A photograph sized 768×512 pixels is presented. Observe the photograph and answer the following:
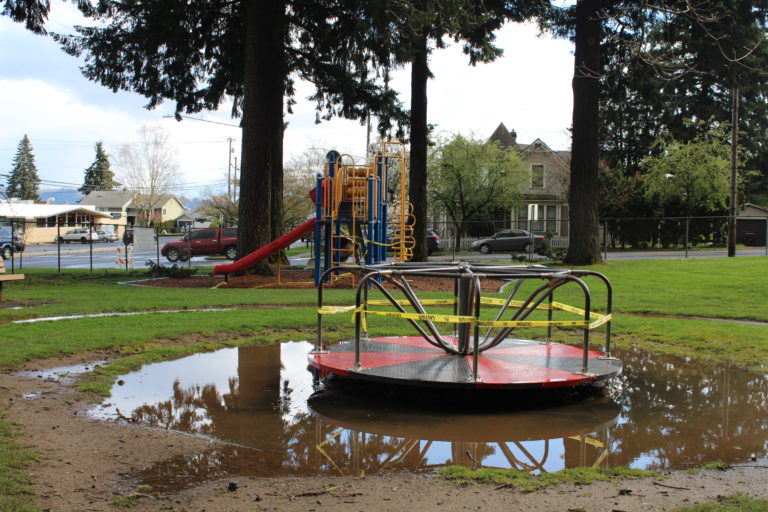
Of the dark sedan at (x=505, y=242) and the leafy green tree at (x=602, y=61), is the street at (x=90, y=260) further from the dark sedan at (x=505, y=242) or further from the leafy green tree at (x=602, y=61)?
the leafy green tree at (x=602, y=61)

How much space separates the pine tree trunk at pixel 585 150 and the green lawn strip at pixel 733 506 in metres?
20.6

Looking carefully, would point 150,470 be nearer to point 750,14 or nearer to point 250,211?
point 250,211

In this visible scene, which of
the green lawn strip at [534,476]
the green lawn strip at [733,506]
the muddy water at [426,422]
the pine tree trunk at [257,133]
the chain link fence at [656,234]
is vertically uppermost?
the pine tree trunk at [257,133]

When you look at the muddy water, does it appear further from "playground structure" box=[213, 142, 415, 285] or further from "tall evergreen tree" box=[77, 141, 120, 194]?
"tall evergreen tree" box=[77, 141, 120, 194]

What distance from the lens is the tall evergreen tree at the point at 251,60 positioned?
20312 mm

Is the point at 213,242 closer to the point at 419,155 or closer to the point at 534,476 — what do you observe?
the point at 419,155

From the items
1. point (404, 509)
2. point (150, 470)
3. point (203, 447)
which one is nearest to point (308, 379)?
point (203, 447)

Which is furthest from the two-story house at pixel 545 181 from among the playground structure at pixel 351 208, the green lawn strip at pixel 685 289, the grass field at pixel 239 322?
the playground structure at pixel 351 208

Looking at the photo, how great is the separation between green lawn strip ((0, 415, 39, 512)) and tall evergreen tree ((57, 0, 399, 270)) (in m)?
14.3

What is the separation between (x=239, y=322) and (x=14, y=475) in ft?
23.1

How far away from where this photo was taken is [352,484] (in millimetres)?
4453

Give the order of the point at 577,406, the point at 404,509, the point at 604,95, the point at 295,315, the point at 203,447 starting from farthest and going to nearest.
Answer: the point at 604,95
the point at 295,315
the point at 577,406
the point at 203,447
the point at 404,509

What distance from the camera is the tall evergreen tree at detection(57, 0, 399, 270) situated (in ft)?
66.6

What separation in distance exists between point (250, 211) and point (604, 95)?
45.2ft
